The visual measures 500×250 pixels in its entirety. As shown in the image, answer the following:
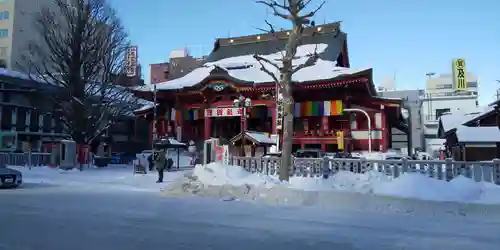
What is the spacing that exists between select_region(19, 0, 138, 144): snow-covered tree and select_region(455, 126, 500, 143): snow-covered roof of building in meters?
22.9

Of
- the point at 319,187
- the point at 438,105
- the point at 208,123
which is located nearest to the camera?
the point at 319,187

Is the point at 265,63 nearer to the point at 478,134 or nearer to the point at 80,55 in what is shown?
the point at 80,55

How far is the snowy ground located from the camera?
6.61 meters

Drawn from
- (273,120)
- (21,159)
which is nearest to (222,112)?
(273,120)

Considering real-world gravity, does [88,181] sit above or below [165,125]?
below

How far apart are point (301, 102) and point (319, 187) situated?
1976cm

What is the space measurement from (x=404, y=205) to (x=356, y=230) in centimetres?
323

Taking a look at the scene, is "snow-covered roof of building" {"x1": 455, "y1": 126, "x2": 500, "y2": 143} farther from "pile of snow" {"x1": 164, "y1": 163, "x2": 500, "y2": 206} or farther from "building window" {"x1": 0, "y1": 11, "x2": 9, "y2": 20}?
"building window" {"x1": 0, "y1": 11, "x2": 9, "y2": 20}

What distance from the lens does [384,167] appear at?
13125 millimetres

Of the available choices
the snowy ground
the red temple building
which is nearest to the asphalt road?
the snowy ground

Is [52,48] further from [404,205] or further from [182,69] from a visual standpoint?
[182,69]

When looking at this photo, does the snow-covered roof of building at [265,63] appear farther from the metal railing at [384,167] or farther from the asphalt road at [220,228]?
the asphalt road at [220,228]

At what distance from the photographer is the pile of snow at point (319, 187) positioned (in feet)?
33.8

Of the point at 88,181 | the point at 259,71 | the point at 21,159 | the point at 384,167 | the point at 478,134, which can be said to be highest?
the point at 259,71
